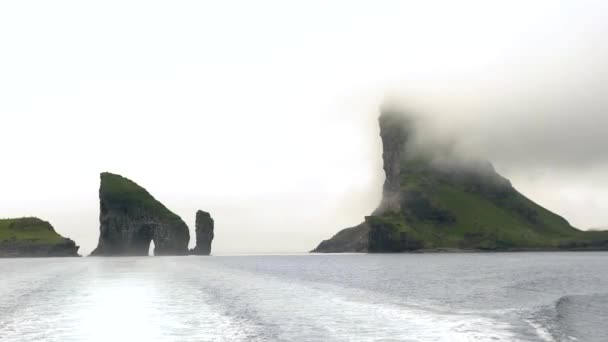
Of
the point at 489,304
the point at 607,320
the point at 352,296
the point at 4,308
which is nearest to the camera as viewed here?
the point at 607,320

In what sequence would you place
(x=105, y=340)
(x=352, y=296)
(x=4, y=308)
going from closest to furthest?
(x=105, y=340) < (x=4, y=308) < (x=352, y=296)

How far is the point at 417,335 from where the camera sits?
3175 cm

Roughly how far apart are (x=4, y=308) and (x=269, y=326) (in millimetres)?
23568

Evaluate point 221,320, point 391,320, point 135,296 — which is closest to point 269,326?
point 221,320

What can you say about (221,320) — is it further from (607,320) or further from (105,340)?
(607,320)

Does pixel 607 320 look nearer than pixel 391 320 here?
No

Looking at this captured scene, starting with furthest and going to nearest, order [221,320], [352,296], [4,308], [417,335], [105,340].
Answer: [352,296] → [4,308] → [221,320] → [417,335] → [105,340]

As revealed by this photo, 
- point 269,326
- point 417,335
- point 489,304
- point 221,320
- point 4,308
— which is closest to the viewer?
point 417,335

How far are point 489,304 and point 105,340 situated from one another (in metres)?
33.8

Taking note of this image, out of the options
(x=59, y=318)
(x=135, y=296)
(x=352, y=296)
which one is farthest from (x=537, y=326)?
(x=135, y=296)

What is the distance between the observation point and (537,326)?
3603 centimetres

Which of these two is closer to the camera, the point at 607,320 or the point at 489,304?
the point at 607,320

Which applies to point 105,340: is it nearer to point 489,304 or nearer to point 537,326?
point 537,326

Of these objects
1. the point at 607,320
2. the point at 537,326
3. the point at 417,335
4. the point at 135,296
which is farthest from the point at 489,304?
the point at 135,296
